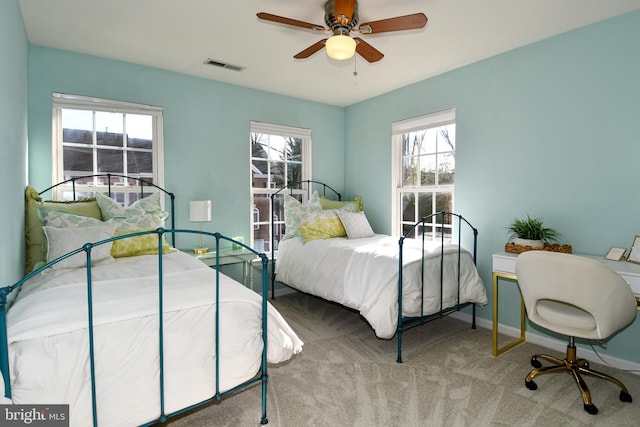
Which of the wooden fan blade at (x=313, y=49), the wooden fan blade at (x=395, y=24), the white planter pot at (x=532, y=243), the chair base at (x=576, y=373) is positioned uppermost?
the wooden fan blade at (x=313, y=49)

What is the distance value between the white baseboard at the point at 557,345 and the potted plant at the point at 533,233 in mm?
808

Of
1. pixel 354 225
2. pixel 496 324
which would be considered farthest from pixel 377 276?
pixel 354 225

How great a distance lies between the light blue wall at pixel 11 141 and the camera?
1670mm

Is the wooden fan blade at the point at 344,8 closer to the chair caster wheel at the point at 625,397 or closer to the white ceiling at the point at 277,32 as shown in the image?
the white ceiling at the point at 277,32

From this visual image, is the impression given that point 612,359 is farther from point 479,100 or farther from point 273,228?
point 273,228

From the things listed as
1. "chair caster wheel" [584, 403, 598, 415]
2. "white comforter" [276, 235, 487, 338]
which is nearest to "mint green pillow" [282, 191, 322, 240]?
"white comforter" [276, 235, 487, 338]

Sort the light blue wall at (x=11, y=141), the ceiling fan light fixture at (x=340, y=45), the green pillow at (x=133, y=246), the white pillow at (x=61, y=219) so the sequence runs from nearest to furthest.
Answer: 1. the light blue wall at (x=11, y=141)
2. the ceiling fan light fixture at (x=340, y=45)
3. the white pillow at (x=61, y=219)
4. the green pillow at (x=133, y=246)

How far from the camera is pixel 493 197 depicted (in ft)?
→ 10.4

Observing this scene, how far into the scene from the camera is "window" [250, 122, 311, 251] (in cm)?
416

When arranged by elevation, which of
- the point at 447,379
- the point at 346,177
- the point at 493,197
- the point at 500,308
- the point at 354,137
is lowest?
the point at 447,379

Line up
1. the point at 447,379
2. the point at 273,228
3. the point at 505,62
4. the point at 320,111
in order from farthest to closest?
1. the point at 320,111
2. the point at 273,228
3. the point at 505,62
4. the point at 447,379

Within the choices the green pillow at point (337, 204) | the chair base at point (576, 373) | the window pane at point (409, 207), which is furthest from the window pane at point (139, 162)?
the chair base at point (576, 373)

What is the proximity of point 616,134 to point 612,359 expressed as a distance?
5.24 feet

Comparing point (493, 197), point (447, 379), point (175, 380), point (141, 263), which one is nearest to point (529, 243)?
point (493, 197)
